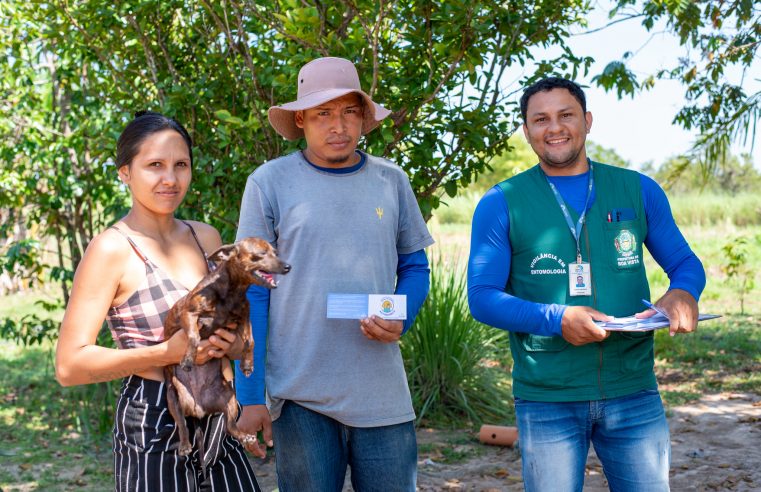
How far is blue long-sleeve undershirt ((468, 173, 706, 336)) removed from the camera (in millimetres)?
2826

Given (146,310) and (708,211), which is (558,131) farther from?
(708,211)

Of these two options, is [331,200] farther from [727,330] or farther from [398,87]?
[727,330]

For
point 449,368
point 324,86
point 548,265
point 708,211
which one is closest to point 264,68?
point 324,86

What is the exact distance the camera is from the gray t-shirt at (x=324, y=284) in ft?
9.39

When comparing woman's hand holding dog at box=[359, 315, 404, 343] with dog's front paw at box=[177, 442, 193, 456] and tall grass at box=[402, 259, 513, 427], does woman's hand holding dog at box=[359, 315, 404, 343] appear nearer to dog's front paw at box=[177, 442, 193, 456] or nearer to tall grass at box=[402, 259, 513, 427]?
dog's front paw at box=[177, 442, 193, 456]

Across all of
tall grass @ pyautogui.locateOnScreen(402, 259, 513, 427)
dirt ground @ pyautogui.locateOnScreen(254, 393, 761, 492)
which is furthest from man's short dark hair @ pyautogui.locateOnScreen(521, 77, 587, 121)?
tall grass @ pyautogui.locateOnScreen(402, 259, 513, 427)

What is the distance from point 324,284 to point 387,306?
10.0 inches

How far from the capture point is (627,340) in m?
2.94

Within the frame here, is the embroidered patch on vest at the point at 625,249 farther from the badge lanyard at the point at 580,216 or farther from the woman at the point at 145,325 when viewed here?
the woman at the point at 145,325

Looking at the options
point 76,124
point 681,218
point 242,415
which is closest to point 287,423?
point 242,415

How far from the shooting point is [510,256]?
9.96 feet

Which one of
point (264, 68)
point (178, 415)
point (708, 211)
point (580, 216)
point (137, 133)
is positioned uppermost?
point (708, 211)

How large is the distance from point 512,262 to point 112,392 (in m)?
5.14

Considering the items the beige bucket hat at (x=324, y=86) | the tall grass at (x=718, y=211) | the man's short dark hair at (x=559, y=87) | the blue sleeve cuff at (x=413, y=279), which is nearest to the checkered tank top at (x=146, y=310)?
the beige bucket hat at (x=324, y=86)
